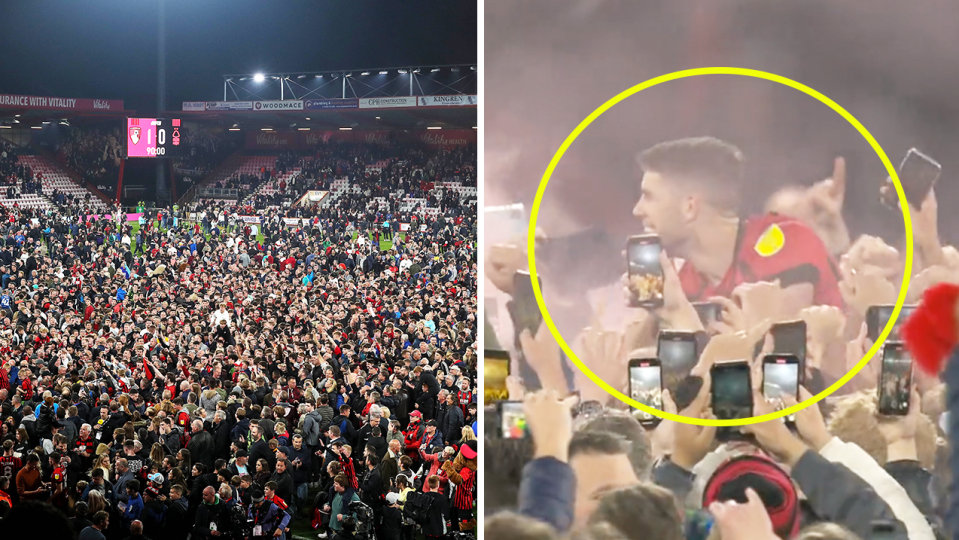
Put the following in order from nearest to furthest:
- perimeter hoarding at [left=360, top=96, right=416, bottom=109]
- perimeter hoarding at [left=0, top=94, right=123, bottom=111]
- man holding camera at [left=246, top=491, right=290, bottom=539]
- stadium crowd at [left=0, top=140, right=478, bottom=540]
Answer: man holding camera at [left=246, top=491, right=290, bottom=539], stadium crowd at [left=0, top=140, right=478, bottom=540], perimeter hoarding at [left=360, top=96, right=416, bottom=109], perimeter hoarding at [left=0, top=94, right=123, bottom=111]

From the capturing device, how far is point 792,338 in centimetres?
215

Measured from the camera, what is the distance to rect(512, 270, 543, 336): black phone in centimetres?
221

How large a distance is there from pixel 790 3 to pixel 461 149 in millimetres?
33417

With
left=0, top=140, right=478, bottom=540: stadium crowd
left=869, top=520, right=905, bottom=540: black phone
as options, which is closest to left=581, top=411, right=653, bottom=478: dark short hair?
left=869, top=520, right=905, bottom=540: black phone

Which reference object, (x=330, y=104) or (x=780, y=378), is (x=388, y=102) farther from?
(x=780, y=378)

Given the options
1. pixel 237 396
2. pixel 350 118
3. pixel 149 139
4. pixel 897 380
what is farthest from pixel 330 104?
pixel 897 380

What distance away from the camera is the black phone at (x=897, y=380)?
212 centimetres

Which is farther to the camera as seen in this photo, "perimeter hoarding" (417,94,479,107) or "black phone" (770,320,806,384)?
"perimeter hoarding" (417,94,479,107)

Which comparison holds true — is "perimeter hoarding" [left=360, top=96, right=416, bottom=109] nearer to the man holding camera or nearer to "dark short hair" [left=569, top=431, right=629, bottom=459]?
the man holding camera

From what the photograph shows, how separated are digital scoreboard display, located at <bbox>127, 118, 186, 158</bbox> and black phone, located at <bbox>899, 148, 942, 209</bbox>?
32.4 metres

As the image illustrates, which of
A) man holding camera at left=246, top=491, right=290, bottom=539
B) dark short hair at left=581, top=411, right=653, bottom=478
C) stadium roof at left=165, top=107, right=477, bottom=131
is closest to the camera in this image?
dark short hair at left=581, top=411, right=653, bottom=478

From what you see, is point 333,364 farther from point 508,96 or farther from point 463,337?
point 508,96

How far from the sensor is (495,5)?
7.32 feet

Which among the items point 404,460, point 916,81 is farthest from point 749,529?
point 404,460
